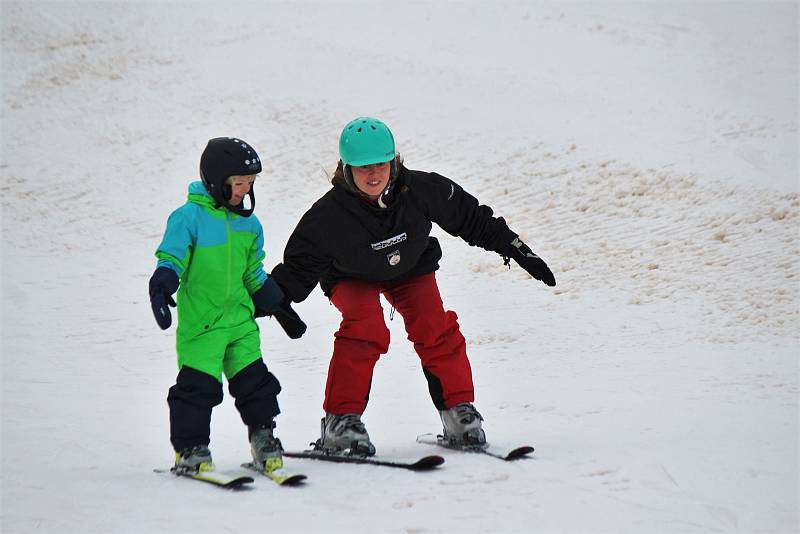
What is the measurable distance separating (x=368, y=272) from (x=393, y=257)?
0.48 feet

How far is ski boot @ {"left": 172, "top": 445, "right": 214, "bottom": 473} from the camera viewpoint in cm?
399

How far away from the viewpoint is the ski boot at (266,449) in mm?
4090

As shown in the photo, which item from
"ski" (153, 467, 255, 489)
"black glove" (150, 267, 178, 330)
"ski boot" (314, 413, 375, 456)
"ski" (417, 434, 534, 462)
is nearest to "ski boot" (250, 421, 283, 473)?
"ski" (153, 467, 255, 489)

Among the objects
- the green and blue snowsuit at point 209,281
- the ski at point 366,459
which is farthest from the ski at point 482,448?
the green and blue snowsuit at point 209,281

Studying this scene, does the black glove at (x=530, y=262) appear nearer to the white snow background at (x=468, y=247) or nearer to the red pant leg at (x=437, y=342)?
the red pant leg at (x=437, y=342)

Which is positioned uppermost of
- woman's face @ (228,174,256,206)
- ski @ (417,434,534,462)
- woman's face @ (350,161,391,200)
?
woman's face @ (350,161,391,200)

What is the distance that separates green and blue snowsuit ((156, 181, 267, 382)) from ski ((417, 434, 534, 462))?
45.2 inches

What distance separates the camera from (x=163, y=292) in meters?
3.83

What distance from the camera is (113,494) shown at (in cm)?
381

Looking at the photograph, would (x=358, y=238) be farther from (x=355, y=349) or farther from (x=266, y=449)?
(x=266, y=449)

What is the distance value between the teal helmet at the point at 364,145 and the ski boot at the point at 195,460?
4.96 feet

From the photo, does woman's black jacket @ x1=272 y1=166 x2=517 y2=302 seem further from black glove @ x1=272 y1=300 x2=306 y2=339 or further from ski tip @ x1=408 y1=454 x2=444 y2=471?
ski tip @ x1=408 y1=454 x2=444 y2=471

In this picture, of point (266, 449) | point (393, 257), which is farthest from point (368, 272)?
point (266, 449)

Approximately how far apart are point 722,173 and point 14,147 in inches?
416
